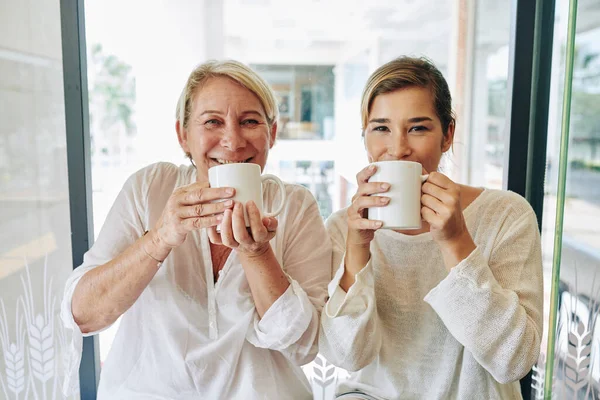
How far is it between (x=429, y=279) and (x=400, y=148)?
1.09 ft

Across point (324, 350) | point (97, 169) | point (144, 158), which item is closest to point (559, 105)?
point (324, 350)

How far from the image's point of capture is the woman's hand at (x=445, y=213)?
0.88m

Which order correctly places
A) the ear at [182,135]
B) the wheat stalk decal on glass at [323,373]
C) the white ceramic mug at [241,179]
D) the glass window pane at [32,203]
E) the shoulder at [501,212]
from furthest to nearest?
the wheat stalk decal on glass at [323,373] < the glass window pane at [32,203] < the ear at [182,135] < the shoulder at [501,212] < the white ceramic mug at [241,179]

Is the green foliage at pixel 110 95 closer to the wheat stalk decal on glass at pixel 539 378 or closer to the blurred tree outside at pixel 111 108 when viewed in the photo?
the blurred tree outside at pixel 111 108

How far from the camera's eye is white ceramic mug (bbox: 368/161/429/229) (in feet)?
2.84

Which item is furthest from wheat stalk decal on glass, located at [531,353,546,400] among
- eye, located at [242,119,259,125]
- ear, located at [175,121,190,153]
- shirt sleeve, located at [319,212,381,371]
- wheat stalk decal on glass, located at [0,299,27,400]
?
wheat stalk decal on glass, located at [0,299,27,400]

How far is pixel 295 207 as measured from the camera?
1.21 metres

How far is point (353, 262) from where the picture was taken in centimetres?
104

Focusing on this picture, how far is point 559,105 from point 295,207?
31.9 inches

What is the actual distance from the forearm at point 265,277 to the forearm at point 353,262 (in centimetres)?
13

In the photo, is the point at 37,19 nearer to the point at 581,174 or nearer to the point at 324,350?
the point at 324,350

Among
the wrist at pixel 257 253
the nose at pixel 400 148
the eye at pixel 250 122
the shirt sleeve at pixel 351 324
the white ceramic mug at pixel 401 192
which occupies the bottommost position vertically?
the shirt sleeve at pixel 351 324

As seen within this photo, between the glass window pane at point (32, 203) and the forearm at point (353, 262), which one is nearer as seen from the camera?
the forearm at point (353, 262)

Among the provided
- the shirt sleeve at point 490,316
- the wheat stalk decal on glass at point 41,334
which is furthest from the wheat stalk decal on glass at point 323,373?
the wheat stalk decal on glass at point 41,334
